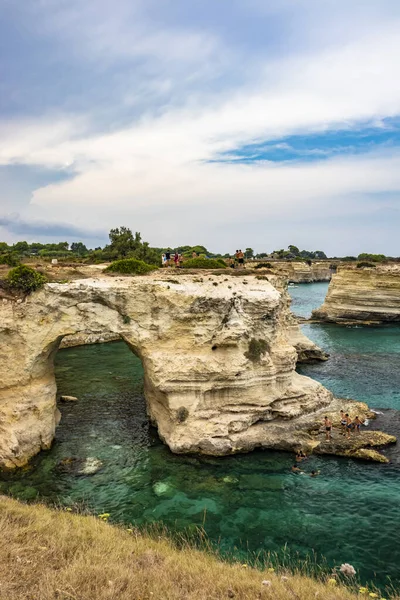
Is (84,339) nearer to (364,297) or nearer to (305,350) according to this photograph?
(305,350)

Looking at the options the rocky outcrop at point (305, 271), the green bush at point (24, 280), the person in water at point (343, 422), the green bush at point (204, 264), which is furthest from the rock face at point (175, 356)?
the rocky outcrop at point (305, 271)

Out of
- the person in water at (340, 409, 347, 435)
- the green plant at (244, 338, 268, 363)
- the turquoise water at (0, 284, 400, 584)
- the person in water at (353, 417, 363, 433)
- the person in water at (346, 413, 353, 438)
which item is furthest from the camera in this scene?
the person in water at (353, 417, 363, 433)

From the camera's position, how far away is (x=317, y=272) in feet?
454

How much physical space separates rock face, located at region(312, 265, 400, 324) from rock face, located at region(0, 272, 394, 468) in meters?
40.4

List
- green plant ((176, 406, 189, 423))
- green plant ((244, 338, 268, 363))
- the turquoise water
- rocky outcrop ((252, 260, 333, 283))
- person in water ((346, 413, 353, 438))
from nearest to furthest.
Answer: the turquoise water < green plant ((176, 406, 189, 423)) < green plant ((244, 338, 268, 363)) < person in water ((346, 413, 353, 438)) < rocky outcrop ((252, 260, 333, 283))

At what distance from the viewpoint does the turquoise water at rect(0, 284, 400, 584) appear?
43.9 ft

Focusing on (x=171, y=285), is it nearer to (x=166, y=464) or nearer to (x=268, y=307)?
(x=268, y=307)

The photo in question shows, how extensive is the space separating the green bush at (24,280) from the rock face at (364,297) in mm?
47329

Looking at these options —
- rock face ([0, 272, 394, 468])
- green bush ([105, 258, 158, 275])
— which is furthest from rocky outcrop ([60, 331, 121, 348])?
rock face ([0, 272, 394, 468])

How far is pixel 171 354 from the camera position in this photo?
63.4ft

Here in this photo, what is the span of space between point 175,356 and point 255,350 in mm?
3853

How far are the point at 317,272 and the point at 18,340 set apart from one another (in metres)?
129

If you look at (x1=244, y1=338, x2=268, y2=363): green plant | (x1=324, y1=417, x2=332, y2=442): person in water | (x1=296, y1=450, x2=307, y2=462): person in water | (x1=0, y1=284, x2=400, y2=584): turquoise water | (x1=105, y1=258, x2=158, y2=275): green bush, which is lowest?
(x1=0, y1=284, x2=400, y2=584): turquoise water

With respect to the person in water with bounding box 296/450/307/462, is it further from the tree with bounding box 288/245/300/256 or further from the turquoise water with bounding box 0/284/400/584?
the tree with bounding box 288/245/300/256
